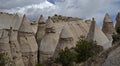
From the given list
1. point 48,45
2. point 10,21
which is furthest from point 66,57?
point 10,21

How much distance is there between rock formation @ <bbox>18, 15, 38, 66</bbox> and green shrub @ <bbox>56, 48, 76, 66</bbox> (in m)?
4.00

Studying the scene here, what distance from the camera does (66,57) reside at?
21703 mm

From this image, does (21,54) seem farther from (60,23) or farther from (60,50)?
(60,23)

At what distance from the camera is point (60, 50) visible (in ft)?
77.7

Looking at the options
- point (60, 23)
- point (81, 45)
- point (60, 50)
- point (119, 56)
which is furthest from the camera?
point (60, 23)

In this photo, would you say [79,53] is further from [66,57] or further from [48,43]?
[48,43]

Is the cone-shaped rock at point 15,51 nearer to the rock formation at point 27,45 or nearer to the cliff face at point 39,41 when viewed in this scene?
the cliff face at point 39,41

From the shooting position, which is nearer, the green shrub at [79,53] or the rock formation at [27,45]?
the green shrub at [79,53]

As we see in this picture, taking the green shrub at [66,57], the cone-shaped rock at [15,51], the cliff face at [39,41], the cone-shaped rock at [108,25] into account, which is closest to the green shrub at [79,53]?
the green shrub at [66,57]

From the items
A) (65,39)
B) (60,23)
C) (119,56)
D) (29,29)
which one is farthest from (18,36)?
(119,56)

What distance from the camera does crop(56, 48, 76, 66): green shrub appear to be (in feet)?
69.4

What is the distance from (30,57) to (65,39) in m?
3.36

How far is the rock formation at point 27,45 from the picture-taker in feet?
83.9

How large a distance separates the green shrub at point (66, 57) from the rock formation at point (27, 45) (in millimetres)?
3998
